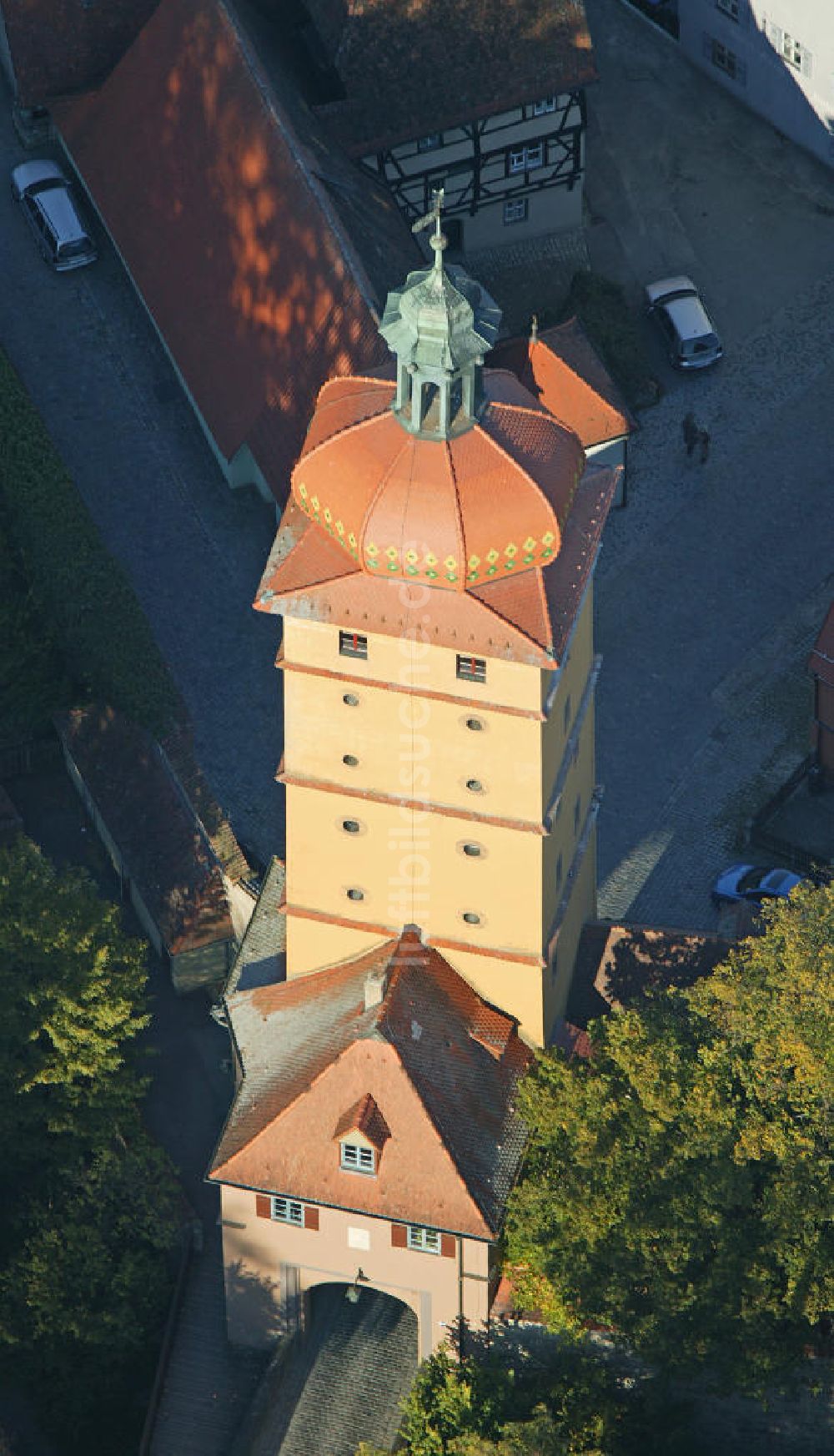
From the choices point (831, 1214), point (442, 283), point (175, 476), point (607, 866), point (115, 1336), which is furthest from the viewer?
point (175, 476)

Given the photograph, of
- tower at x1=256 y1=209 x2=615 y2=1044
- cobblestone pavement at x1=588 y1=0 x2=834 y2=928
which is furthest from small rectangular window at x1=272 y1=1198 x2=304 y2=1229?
cobblestone pavement at x1=588 y1=0 x2=834 y2=928

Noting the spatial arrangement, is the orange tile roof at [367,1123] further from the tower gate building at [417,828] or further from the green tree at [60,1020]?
the green tree at [60,1020]

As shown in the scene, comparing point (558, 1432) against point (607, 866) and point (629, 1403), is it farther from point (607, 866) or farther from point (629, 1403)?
point (607, 866)

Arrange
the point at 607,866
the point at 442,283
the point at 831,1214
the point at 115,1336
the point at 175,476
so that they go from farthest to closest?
1. the point at 175,476
2. the point at 607,866
3. the point at 115,1336
4. the point at 831,1214
5. the point at 442,283

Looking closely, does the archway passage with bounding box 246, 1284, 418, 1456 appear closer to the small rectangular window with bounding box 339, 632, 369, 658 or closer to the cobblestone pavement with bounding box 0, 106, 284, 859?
the cobblestone pavement with bounding box 0, 106, 284, 859

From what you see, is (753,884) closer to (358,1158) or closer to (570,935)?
(570,935)

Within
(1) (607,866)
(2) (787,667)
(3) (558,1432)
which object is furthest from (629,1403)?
(2) (787,667)

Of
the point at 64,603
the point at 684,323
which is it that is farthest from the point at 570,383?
the point at 64,603
